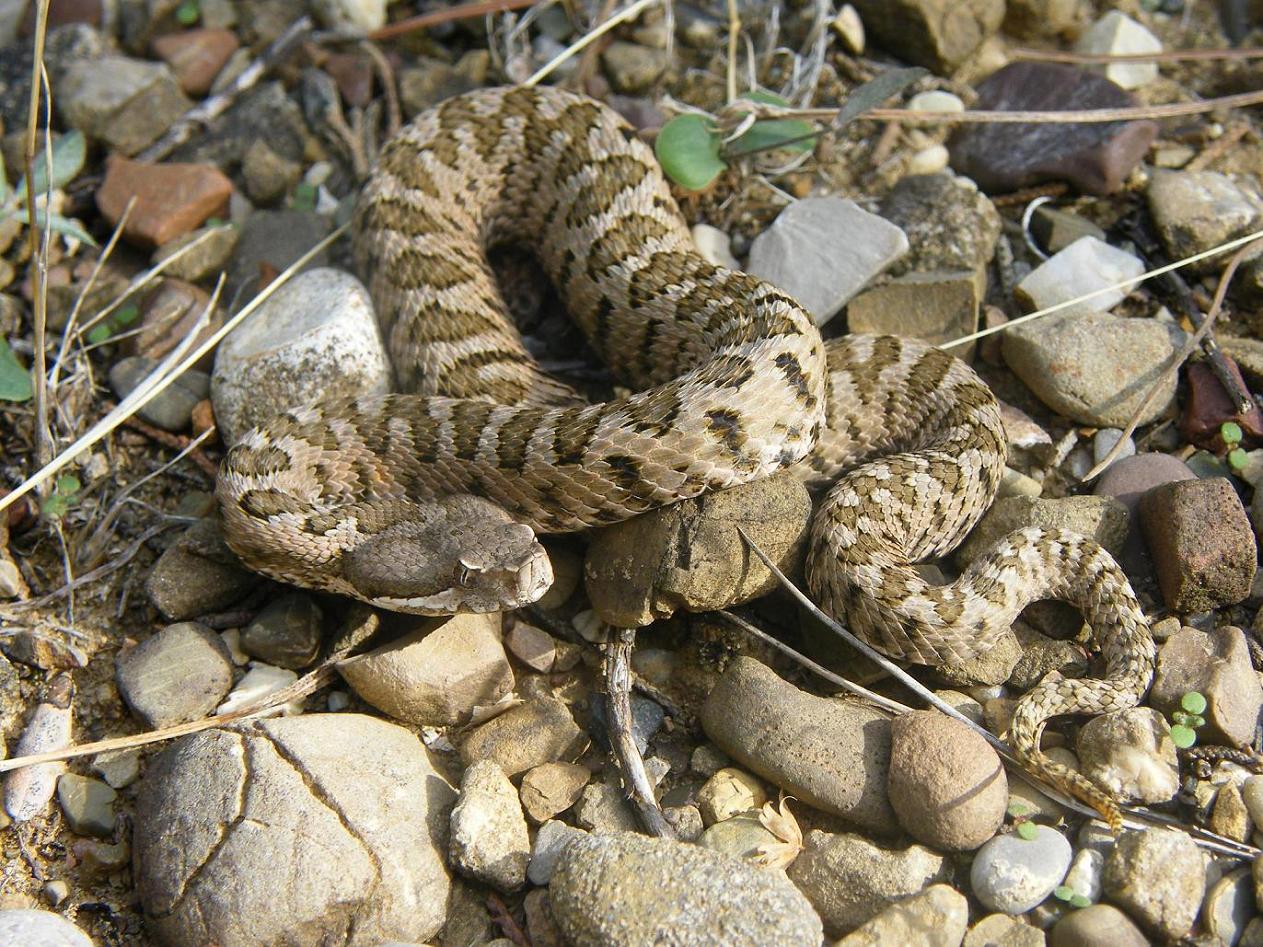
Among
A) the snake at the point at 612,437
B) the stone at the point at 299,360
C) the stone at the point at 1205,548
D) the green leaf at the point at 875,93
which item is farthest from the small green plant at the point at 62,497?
the stone at the point at 1205,548

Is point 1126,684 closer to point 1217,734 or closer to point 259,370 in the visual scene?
point 1217,734

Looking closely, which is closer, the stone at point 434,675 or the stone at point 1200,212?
the stone at point 434,675

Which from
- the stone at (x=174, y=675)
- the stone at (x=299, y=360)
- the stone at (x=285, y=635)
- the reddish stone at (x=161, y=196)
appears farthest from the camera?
the reddish stone at (x=161, y=196)

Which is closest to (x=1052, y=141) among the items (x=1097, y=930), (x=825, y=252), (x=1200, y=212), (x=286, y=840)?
(x=1200, y=212)

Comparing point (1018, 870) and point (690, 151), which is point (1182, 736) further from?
point (690, 151)

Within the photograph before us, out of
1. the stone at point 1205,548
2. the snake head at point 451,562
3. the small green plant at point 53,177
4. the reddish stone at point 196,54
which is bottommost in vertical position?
the stone at point 1205,548

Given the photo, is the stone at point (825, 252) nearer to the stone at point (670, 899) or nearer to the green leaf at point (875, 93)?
the green leaf at point (875, 93)
